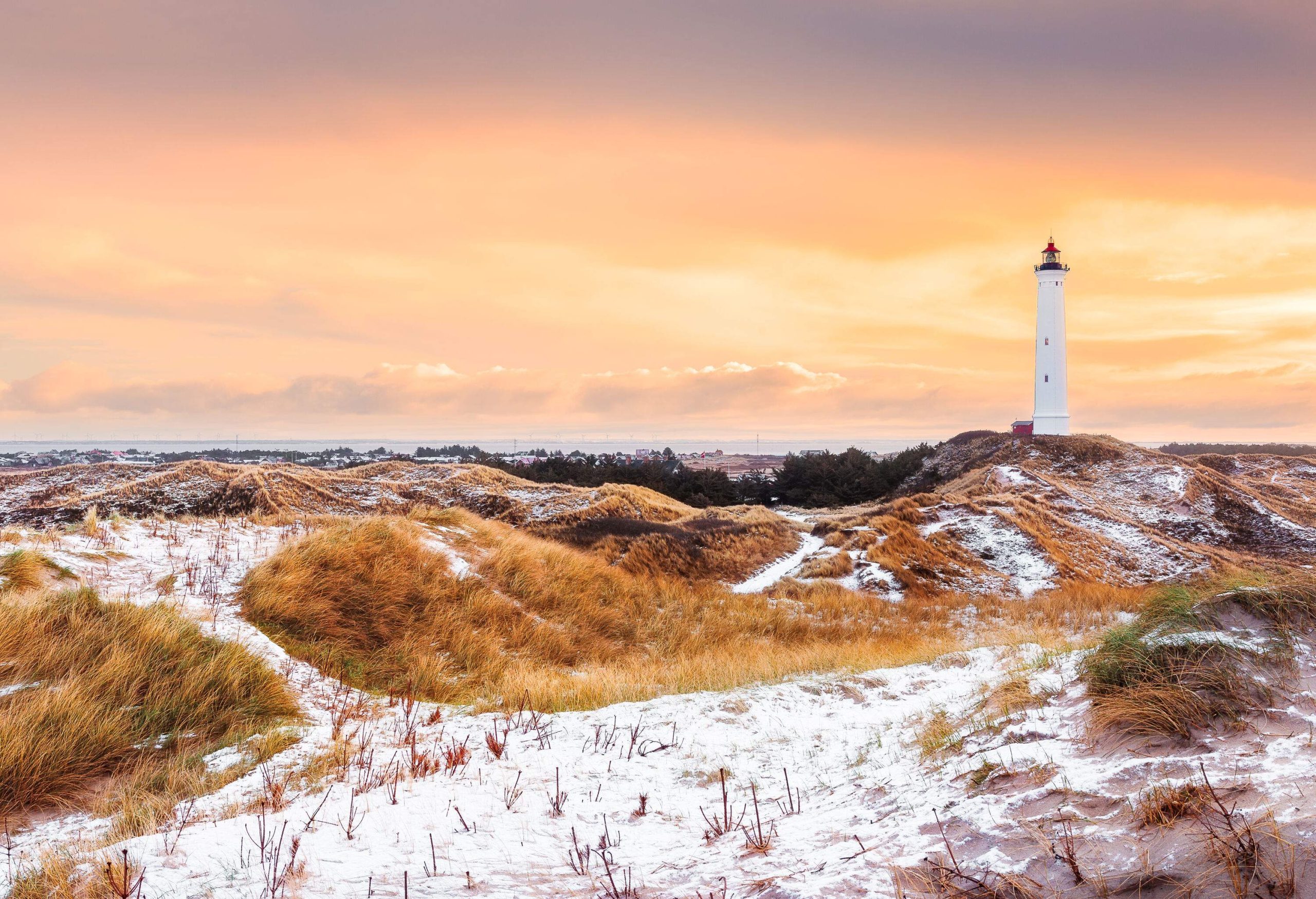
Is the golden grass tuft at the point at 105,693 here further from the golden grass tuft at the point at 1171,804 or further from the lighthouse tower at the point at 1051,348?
the lighthouse tower at the point at 1051,348

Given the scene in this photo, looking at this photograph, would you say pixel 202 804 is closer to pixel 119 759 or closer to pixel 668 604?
pixel 119 759

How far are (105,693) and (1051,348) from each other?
166 ft

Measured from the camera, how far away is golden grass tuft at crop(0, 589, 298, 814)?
4020 millimetres

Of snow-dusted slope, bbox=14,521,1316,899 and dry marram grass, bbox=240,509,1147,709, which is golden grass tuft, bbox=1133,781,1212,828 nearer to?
snow-dusted slope, bbox=14,521,1316,899

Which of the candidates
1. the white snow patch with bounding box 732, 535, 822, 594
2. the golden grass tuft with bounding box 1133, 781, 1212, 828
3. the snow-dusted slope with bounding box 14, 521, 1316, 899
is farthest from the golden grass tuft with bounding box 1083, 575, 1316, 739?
the white snow patch with bounding box 732, 535, 822, 594

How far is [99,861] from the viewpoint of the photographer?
2.81 meters

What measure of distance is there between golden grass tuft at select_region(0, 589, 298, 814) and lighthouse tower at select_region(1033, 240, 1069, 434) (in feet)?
162

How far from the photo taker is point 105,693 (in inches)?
194

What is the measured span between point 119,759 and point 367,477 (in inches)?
898

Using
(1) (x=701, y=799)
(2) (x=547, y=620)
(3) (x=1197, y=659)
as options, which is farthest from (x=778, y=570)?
(1) (x=701, y=799)

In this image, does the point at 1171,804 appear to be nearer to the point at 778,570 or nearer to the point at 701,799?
the point at 701,799

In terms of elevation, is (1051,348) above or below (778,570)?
above

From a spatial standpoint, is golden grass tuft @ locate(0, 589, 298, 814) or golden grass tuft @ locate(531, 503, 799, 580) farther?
golden grass tuft @ locate(531, 503, 799, 580)

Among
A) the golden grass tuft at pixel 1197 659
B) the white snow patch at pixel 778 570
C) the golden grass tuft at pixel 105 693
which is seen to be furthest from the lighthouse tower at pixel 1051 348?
the golden grass tuft at pixel 105 693
